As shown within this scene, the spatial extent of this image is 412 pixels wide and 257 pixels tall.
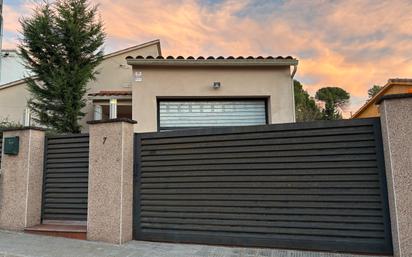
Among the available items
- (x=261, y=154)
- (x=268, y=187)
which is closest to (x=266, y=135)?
(x=261, y=154)

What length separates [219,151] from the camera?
16.2 feet

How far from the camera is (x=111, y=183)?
16.9 feet

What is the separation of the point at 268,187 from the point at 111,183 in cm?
267

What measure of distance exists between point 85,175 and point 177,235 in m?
2.14

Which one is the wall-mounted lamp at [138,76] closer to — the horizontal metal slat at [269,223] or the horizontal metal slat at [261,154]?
the horizontal metal slat at [261,154]

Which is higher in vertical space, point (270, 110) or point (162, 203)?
point (270, 110)

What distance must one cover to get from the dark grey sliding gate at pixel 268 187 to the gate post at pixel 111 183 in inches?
8.0

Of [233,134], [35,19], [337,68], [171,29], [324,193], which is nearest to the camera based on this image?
[324,193]

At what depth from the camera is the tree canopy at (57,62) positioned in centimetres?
908

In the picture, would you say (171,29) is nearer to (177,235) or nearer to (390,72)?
(177,235)

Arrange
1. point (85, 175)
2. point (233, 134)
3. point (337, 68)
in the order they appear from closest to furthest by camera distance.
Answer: point (233, 134)
point (85, 175)
point (337, 68)

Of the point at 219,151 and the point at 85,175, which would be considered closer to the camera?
the point at 219,151

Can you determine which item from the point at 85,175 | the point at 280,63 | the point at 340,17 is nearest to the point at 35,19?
the point at 85,175

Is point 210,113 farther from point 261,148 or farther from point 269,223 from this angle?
point 269,223
